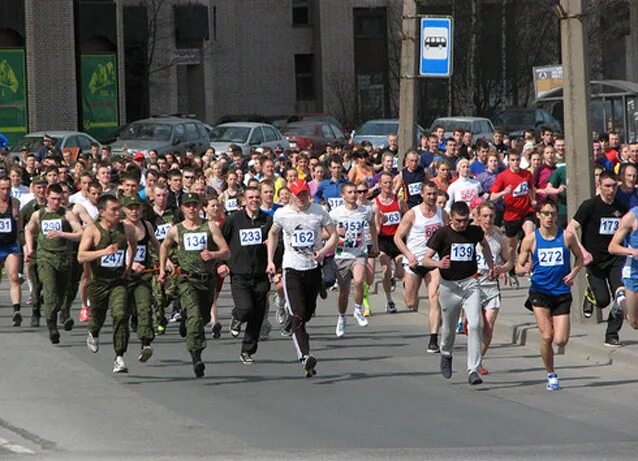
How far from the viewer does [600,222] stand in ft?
51.1

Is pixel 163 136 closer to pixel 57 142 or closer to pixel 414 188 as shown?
pixel 57 142

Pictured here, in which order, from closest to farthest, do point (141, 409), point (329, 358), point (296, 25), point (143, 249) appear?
1. point (141, 409)
2. point (143, 249)
3. point (329, 358)
4. point (296, 25)

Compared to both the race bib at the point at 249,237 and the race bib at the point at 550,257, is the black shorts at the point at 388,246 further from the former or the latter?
the race bib at the point at 550,257

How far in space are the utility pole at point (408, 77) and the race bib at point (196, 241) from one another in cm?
930

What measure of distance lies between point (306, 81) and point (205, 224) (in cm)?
5417

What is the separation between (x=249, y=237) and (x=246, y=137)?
86.0ft

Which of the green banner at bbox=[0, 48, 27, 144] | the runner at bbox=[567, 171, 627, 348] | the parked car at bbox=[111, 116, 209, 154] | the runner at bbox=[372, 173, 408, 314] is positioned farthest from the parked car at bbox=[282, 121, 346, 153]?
the runner at bbox=[567, 171, 627, 348]

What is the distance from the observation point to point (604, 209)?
15578mm

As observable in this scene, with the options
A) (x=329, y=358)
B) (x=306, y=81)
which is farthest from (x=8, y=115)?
(x=329, y=358)

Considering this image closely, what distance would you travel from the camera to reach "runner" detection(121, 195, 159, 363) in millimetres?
14250

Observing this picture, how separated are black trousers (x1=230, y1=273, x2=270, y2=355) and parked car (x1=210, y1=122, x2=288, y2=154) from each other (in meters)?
25.3

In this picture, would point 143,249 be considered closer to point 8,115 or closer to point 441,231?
point 441,231

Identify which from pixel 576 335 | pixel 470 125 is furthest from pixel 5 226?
pixel 470 125

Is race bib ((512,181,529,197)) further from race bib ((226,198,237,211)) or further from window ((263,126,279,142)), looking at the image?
window ((263,126,279,142))
